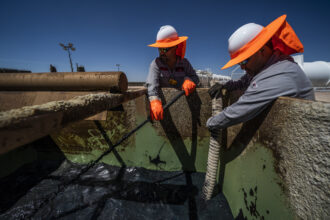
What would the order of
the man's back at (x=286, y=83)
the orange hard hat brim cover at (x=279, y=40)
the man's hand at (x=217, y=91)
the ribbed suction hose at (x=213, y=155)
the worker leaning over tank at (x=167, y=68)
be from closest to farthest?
1. the man's back at (x=286, y=83)
2. the orange hard hat brim cover at (x=279, y=40)
3. the ribbed suction hose at (x=213, y=155)
4. the man's hand at (x=217, y=91)
5. the worker leaning over tank at (x=167, y=68)

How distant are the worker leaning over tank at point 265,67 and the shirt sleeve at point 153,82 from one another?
3.43ft

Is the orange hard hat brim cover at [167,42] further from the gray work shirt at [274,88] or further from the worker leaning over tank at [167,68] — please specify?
the gray work shirt at [274,88]

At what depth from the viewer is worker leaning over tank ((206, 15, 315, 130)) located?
126 centimetres

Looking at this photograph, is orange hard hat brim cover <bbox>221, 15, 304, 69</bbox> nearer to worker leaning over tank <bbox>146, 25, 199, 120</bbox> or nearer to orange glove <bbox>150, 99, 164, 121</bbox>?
worker leaning over tank <bbox>146, 25, 199, 120</bbox>

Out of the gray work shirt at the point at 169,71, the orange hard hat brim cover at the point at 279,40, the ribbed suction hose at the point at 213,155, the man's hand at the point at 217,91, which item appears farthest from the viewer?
the gray work shirt at the point at 169,71

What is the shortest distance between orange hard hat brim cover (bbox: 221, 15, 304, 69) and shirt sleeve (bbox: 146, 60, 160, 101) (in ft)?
4.21

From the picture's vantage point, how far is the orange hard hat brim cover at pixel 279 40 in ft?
4.70

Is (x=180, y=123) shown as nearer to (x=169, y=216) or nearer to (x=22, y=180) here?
(x=169, y=216)

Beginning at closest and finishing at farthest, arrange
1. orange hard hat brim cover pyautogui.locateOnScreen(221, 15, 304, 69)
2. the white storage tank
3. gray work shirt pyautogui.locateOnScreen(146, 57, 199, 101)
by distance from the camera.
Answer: orange hard hat brim cover pyautogui.locateOnScreen(221, 15, 304, 69)
gray work shirt pyautogui.locateOnScreen(146, 57, 199, 101)
the white storage tank

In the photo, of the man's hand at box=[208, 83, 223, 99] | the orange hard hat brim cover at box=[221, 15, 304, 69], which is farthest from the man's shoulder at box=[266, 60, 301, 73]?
the man's hand at box=[208, 83, 223, 99]

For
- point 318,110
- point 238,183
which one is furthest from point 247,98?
point 238,183

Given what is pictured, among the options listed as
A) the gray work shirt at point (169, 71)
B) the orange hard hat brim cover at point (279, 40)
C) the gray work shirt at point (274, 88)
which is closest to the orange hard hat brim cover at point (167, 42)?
the gray work shirt at point (169, 71)

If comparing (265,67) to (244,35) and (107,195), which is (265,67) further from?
(107,195)

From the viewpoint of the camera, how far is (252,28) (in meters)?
1.52
